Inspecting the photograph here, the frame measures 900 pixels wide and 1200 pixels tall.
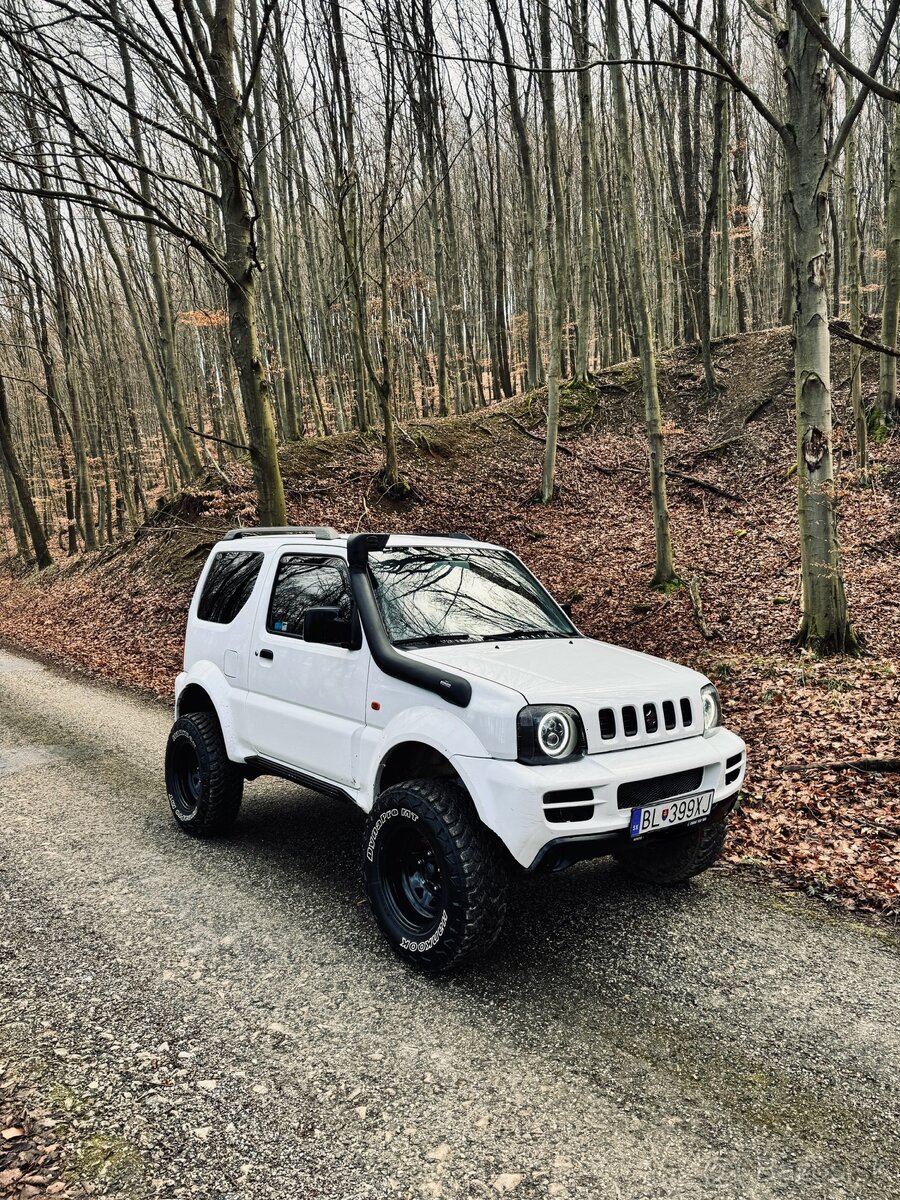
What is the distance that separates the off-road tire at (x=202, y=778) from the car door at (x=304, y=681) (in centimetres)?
42

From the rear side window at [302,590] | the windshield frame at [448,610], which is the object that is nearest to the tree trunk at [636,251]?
the windshield frame at [448,610]

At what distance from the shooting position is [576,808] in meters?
3.20

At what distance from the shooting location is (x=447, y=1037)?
3.08 meters

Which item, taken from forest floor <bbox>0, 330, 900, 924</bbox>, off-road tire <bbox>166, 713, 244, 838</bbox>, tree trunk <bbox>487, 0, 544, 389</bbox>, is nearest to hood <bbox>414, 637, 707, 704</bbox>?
forest floor <bbox>0, 330, 900, 924</bbox>

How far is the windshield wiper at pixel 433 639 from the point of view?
405 cm

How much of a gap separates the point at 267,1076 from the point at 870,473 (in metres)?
13.9

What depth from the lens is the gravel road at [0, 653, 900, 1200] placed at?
2.45m

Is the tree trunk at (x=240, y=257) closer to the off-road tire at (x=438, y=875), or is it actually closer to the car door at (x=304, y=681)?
the car door at (x=304, y=681)

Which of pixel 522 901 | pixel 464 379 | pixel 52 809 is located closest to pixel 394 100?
pixel 52 809

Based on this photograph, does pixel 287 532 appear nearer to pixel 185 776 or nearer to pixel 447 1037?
pixel 185 776

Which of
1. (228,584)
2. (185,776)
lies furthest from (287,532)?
(185,776)

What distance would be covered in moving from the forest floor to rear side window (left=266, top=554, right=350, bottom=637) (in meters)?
3.15

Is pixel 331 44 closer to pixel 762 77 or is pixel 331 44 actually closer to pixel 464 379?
pixel 464 379

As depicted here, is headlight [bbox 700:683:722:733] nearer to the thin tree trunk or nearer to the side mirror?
the side mirror
